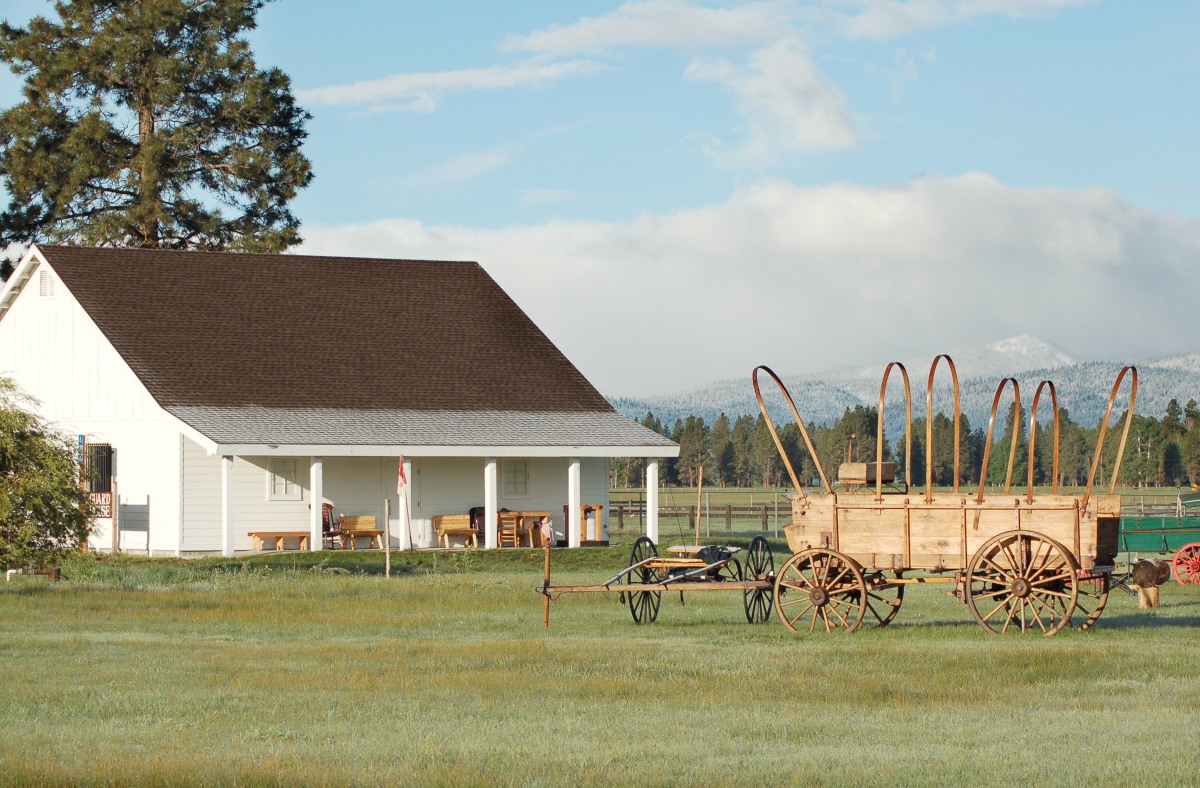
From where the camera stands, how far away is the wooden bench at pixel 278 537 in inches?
→ 1485

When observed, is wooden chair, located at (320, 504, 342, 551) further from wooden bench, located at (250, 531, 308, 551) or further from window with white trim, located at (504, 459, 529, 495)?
window with white trim, located at (504, 459, 529, 495)

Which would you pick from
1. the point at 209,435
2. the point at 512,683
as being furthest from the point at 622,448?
the point at 512,683

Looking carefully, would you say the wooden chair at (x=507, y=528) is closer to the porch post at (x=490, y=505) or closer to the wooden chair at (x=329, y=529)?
the porch post at (x=490, y=505)

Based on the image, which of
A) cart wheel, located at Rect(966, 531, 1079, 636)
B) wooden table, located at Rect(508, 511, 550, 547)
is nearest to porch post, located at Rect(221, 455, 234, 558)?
wooden table, located at Rect(508, 511, 550, 547)

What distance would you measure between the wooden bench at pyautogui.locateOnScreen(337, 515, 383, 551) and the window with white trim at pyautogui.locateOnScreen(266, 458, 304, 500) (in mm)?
1174

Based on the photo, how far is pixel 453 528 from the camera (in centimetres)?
4012

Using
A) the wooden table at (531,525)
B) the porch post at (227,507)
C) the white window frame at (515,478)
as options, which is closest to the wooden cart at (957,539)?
the porch post at (227,507)

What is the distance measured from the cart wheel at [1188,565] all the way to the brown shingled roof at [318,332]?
54.6ft

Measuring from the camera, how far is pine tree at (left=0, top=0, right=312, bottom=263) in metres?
53.9

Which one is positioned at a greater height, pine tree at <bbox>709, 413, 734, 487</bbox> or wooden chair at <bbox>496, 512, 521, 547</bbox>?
pine tree at <bbox>709, 413, 734, 487</bbox>

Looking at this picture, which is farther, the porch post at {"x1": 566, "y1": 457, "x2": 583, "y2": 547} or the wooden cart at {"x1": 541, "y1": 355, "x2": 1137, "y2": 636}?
the porch post at {"x1": 566, "y1": 457, "x2": 583, "y2": 547}

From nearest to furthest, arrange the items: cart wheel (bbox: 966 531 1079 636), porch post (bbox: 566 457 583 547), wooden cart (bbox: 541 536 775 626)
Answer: cart wheel (bbox: 966 531 1079 636), wooden cart (bbox: 541 536 775 626), porch post (bbox: 566 457 583 547)

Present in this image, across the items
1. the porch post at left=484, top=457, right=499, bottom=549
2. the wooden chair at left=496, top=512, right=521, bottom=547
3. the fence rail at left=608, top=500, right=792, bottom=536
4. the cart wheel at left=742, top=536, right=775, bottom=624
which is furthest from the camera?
the fence rail at left=608, top=500, right=792, bottom=536

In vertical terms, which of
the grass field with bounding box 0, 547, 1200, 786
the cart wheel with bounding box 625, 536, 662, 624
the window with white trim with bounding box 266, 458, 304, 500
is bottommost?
the grass field with bounding box 0, 547, 1200, 786
